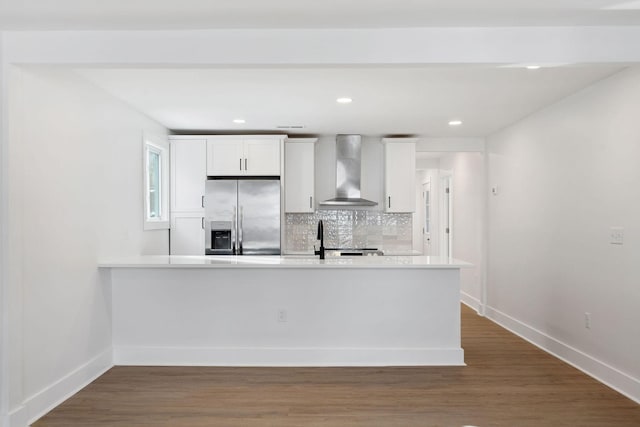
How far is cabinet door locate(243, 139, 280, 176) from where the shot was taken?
596 centimetres

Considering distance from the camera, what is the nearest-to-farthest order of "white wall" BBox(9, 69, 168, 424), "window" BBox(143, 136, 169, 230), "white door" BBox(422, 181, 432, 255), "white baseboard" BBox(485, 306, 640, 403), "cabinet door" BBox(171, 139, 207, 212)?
"white wall" BBox(9, 69, 168, 424), "white baseboard" BBox(485, 306, 640, 403), "window" BBox(143, 136, 169, 230), "cabinet door" BBox(171, 139, 207, 212), "white door" BBox(422, 181, 432, 255)

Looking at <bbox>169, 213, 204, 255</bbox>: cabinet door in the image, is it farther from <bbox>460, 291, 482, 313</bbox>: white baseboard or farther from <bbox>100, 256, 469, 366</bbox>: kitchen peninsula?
<bbox>460, 291, 482, 313</bbox>: white baseboard

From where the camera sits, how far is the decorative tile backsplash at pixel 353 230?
6547 millimetres

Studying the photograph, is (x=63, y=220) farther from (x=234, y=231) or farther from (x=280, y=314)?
(x=234, y=231)

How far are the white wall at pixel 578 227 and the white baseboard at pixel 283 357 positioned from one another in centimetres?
114

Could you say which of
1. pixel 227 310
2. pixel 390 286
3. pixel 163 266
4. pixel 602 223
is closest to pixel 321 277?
pixel 390 286

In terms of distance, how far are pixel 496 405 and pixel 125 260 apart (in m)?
3.17

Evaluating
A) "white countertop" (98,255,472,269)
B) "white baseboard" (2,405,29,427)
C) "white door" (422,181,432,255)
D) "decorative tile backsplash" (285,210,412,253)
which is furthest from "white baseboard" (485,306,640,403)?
"white baseboard" (2,405,29,427)

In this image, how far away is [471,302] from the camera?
23.1 feet

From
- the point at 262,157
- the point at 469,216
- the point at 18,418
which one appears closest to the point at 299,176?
the point at 262,157

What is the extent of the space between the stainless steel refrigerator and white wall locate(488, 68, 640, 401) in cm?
285

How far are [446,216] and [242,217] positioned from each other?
414 centimetres

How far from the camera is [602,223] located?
3.79m

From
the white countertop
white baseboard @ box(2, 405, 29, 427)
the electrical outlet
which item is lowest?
white baseboard @ box(2, 405, 29, 427)
